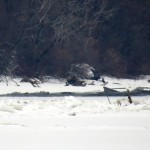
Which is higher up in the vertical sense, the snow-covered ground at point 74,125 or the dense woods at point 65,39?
the dense woods at point 65,39

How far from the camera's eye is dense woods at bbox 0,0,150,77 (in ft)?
98.5

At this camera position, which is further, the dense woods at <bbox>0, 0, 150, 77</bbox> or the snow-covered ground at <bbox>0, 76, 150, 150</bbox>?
the dense woods at <bbox>0, 0, 150, 77</bbox>

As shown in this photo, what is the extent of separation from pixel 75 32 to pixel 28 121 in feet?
64.1

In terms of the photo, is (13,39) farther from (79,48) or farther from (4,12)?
(79,48)

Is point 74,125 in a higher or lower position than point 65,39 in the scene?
lower

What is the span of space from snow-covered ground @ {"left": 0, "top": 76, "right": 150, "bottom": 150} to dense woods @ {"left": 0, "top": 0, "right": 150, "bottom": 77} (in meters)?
13.6

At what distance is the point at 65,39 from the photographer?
100ft

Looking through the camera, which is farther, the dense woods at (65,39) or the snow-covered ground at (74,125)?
the dense woods at (65,39)

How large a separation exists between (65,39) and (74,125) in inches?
762

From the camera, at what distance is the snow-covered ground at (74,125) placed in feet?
29.7

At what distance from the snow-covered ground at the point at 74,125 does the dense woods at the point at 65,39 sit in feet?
44.5

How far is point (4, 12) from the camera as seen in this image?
31125 millimetres

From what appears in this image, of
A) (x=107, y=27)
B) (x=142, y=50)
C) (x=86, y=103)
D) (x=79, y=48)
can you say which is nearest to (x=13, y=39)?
(x=79, y=48)

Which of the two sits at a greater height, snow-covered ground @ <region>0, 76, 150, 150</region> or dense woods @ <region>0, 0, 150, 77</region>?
dense woods @ <region>0, 0, 150, 77</region>
